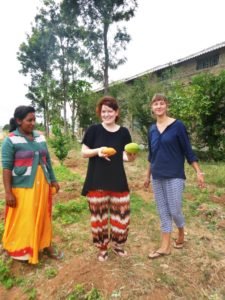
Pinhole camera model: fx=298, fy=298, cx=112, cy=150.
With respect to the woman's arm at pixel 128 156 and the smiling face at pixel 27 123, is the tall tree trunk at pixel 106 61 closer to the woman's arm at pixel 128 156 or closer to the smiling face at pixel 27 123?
the smiling face at pixel 27 123

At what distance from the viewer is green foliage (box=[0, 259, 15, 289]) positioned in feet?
10.2

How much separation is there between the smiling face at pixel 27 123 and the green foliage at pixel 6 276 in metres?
1.49

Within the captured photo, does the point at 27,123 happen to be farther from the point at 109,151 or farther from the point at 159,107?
the point at 159,107

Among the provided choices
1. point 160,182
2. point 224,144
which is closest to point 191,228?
point 160,182

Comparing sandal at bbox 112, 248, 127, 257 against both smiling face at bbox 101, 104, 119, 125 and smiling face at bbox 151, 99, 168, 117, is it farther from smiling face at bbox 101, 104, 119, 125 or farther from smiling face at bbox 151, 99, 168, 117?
smiling face at bbox 151, 99, 168, 117

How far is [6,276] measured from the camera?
126 inches

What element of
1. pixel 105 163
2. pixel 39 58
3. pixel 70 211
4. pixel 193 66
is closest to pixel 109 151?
pixel 105 163

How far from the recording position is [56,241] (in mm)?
4008

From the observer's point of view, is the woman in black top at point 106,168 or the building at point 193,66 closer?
the woman in black top at point 106,168

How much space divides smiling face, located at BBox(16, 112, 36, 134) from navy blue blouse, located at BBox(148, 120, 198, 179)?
1337mm

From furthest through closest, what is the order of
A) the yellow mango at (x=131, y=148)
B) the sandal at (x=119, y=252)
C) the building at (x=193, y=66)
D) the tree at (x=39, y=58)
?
1. the tree at (x=39, y=58)
2. the building at (x=193, y=66)
3. the sandal at (x=119, y=252)
4. the yellow mango at (x=131, y=148)

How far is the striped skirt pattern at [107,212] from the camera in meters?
3.04

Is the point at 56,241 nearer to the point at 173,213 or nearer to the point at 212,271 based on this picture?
the point at 173,213

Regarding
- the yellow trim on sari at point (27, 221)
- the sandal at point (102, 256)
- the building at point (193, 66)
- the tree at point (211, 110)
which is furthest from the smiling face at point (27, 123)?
the building at point (193, 66)
